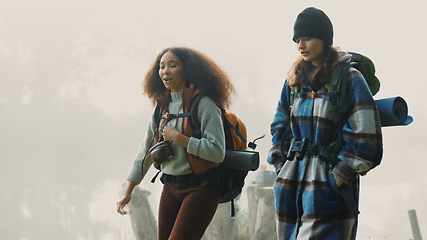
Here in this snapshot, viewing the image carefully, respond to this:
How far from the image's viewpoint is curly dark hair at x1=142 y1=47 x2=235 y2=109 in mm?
4098

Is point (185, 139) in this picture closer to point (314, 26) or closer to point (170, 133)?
point (170, 133)

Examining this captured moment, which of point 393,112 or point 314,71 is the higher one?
point 314,71

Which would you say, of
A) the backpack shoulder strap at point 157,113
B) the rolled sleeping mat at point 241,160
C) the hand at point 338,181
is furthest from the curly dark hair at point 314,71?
the backpack shoulder strap at point 157,113

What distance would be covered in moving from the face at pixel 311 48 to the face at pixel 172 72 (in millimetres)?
1108

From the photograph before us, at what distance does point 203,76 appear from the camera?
13.5 feet

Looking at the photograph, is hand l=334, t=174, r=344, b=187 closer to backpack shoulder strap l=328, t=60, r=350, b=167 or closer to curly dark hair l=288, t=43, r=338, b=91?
backpack shoulder strap l=328, t=60, r=350, b=167

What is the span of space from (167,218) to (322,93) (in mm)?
1516

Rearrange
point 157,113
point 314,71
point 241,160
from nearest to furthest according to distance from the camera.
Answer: point 314,71 < point 241,160 < point 157,113

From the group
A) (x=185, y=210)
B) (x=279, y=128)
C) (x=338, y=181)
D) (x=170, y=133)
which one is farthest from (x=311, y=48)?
(x=185, y=210)

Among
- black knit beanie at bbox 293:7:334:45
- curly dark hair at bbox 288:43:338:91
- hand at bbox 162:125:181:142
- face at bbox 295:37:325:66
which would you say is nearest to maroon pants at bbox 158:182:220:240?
hand at bbox 162:125:181:142

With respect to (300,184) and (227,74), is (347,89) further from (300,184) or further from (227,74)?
(227,74)

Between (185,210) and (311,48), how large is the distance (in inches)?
56.3

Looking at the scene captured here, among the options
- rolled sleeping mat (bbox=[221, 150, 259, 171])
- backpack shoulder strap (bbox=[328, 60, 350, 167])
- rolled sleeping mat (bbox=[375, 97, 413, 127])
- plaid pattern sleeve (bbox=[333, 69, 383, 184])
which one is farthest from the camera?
rolled sleeping mat (bbox=[221, 150, 259, 171])

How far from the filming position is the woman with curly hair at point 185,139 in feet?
12.2
